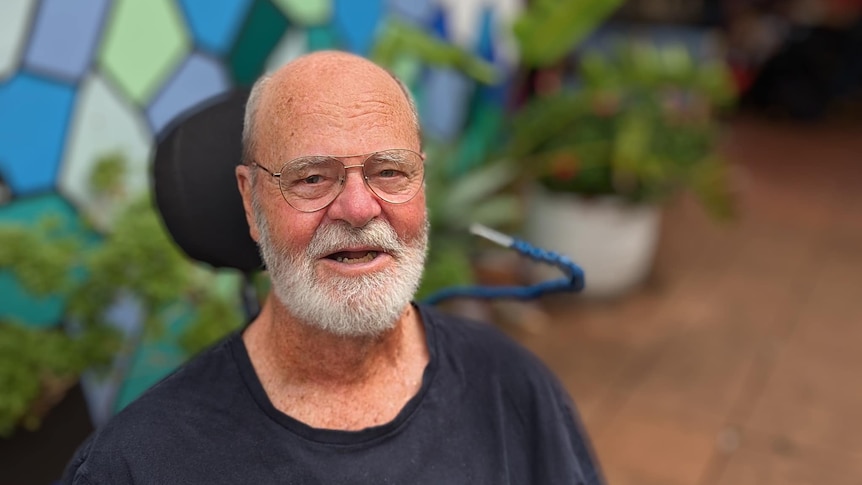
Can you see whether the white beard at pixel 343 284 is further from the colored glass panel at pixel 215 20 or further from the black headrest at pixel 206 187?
the colored glass panel at pixel 215 20

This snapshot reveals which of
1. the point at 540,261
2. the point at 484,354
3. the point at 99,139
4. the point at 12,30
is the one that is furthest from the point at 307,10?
the point at 484,354

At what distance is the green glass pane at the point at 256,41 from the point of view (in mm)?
2980

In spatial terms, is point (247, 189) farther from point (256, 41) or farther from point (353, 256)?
point (256, 41)

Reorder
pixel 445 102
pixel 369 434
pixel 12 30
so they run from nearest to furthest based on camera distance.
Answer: pixel 369 434
pixel 12 30
pixel 445 102

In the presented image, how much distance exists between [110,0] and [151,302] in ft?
3.28

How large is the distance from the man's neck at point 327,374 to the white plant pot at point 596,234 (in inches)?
111

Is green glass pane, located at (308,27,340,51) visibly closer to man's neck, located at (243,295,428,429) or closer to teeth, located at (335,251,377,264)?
man's neck, located at (243,295,428,429)

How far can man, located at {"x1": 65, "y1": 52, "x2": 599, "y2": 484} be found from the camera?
1.28 meters

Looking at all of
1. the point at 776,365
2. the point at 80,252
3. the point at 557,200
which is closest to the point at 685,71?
the point at 557,200

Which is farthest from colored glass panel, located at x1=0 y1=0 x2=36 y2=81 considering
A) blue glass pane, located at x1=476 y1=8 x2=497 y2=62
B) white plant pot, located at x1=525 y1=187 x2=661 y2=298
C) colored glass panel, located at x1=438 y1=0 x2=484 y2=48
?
blue glass pane, located at x1=476 y1=8 x2=497 y2=62

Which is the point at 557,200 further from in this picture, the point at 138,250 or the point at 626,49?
the point at 138,250

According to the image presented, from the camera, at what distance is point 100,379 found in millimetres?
2203

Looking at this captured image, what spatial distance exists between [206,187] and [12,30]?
0.98 meters

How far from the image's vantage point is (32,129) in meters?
2.24
